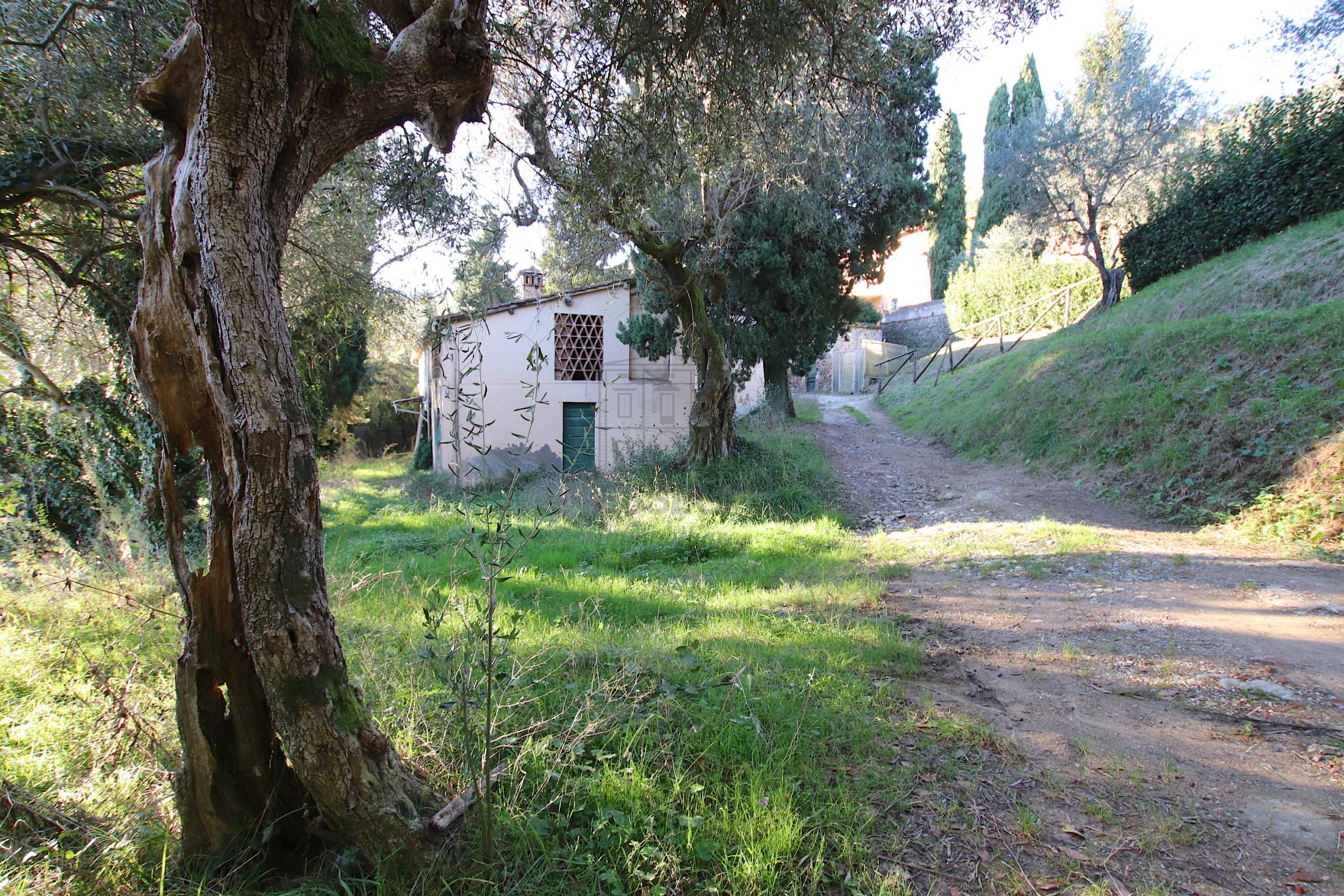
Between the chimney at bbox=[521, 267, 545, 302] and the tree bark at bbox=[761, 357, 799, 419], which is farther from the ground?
the chimney at bbox=[521, 267, 545, 302]

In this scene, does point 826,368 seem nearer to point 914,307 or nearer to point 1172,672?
point 914,307

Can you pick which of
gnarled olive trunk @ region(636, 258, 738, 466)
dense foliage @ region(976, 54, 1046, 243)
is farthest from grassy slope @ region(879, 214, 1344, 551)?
dense foliage @ region(976, 54, 1046, 243)

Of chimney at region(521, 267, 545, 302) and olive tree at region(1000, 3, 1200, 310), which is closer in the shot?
chimney at region(521, 267, 545, 302)

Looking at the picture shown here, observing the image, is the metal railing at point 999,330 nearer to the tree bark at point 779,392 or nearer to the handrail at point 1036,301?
the handrail at point 1036,301

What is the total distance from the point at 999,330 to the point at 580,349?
13.8 meters

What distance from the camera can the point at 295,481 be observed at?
6.60ft

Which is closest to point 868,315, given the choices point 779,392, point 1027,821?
point 779,392

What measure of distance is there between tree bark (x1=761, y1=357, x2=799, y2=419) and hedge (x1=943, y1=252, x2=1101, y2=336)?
914cm

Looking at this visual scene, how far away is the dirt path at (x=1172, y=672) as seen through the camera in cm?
246

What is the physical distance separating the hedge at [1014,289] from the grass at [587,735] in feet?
60.1

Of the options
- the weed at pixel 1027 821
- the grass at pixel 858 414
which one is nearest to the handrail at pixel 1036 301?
the grass at pixel 858 414

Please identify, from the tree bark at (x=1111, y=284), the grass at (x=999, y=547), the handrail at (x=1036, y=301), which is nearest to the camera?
the grass at (x=999, y=547)

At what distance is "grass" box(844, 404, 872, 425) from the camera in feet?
60.6

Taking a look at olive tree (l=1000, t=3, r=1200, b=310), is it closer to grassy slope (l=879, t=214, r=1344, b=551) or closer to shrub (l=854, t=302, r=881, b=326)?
grassy slope (l=879, t=214, r=1344, b=551)
